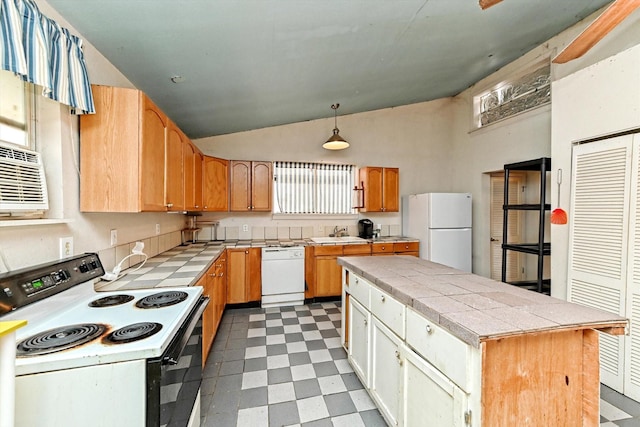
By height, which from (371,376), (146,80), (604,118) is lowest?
(371,376)

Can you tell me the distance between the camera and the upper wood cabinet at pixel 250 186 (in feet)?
12.7

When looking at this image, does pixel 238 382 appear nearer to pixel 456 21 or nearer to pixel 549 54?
pixel 456 21

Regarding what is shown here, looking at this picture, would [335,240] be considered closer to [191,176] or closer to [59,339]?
[191,176]

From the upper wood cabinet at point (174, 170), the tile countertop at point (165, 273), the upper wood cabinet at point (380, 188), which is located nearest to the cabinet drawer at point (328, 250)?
the upper wood cabinet at point (380, 188)

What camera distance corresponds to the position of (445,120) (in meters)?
4.95

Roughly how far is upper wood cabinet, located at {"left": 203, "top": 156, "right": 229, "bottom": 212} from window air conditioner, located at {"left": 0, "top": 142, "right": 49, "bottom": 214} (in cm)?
215

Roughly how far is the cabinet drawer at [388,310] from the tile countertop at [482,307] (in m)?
0.05

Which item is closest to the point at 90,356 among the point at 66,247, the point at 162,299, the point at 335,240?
the point at 162,299

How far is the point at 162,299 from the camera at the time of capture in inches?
57.8

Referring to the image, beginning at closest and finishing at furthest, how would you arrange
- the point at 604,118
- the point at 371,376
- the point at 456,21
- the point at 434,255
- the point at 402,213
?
the point at 371,376 → the point at 604,118 → the point at 456,21 → the point at 434,255 → the point at 402,213

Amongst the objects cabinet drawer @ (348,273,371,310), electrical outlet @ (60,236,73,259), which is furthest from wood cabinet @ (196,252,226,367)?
cabinet drawer @ (348,273,371,310)

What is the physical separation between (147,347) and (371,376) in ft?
4.68

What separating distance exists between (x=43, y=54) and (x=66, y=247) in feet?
3.10

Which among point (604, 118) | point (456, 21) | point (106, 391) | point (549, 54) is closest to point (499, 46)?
point (549, 54)
